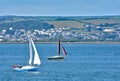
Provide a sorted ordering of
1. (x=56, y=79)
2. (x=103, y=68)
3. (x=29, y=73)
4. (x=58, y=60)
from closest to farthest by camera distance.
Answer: (x=56, y=79) → (x=29, y=73) → (x=103, y=68) → (x=58, y=60)

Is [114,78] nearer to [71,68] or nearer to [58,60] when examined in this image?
[71,68]

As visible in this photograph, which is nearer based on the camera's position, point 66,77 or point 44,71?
point 66,77

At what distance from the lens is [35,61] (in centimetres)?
8806

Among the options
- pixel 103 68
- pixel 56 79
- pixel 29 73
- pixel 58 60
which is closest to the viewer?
pixel 56 79

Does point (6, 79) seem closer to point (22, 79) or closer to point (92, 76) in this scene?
point (22, 79)

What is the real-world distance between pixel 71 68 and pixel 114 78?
59.5 feet

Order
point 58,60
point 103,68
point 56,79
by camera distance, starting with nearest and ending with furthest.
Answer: point 56,79, point 103,68, point 58,60

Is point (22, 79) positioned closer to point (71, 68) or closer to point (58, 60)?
point (71, 68)

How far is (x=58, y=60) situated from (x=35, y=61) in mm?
27683

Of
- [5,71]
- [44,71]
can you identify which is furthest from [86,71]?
[5,71]

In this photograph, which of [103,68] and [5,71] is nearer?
[5,71]

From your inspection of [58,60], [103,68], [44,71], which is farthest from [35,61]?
[58,60]

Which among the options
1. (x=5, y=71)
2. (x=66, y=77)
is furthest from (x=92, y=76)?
(x=5, y=71)

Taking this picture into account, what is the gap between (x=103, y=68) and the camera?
305 ft
